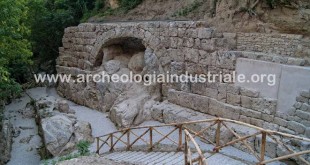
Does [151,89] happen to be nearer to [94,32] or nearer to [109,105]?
[109,105]

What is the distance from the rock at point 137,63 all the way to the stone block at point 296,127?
6121 millimetres

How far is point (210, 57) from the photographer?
859cm

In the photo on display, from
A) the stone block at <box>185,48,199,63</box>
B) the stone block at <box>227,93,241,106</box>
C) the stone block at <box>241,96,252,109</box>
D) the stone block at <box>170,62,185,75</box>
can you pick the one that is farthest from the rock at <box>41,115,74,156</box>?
the stone block at <box>241,96,252,109</box>

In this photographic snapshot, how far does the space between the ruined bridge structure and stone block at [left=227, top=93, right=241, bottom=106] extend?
0.03 m

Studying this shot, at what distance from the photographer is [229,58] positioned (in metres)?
8.11

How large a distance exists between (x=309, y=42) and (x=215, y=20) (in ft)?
11.9

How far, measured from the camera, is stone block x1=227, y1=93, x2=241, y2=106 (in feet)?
26.2

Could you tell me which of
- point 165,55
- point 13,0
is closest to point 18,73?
point 13,0

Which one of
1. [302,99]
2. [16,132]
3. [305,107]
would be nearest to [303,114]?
[305,107]

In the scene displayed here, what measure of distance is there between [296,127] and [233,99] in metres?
1.87

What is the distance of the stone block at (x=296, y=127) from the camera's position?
656cm

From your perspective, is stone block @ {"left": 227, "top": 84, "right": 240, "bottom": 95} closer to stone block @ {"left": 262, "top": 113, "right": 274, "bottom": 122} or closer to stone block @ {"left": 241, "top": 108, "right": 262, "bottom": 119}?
stone block @ {"left": 241, "top": 108, "right": 262, "bottom": 119}

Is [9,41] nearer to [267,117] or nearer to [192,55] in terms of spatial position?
[192,55]

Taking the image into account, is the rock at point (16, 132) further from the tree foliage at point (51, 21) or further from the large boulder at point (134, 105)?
the tree foliage at point (51, 21)
